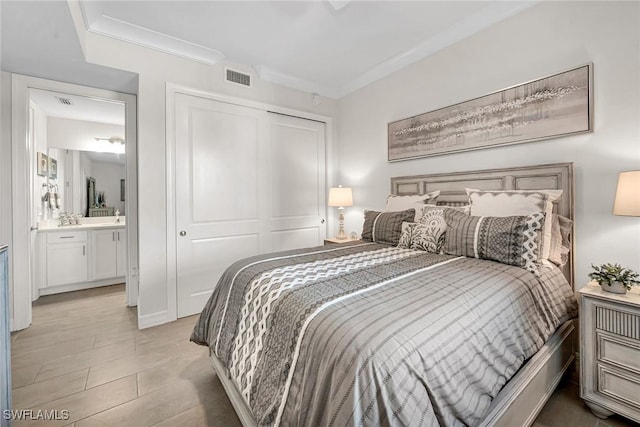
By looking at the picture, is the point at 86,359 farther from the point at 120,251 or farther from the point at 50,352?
the point at 120,251

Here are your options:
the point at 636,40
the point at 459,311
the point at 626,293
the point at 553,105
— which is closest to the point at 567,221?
the point at 626,293

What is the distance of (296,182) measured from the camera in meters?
3.63

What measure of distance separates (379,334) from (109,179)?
477 cm

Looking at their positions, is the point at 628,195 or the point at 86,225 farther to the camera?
the point at 86,225

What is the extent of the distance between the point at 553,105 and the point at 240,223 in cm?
302

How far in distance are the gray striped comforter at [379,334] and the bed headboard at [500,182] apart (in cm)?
53

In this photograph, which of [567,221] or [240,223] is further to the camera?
[240,223]

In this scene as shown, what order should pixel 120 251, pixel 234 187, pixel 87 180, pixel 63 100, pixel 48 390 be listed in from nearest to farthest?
pixel 48 390, pixel 234 187, pixel 63 100, pixel 120 251, pixel 87 180

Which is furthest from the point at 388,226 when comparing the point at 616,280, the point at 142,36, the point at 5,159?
the point at 5,159

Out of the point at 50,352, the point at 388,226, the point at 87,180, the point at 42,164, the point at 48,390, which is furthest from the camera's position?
the point at 87,180

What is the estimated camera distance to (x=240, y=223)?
3170 mm

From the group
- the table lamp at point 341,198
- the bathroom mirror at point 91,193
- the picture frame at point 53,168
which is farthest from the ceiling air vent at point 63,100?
the table lamp at point 341,198

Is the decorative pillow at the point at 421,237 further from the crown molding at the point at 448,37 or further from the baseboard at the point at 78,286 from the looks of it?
the baseboard at the point at 78,286

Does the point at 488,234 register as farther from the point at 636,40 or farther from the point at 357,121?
the point at 357,121
